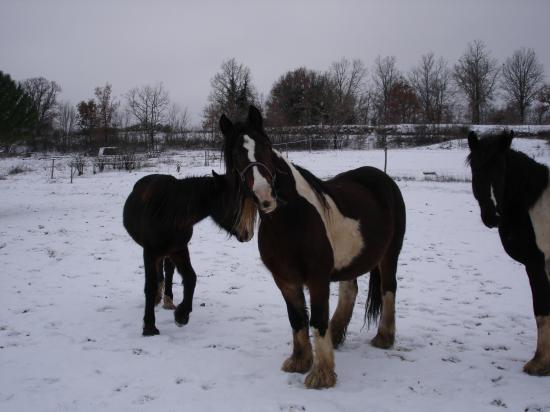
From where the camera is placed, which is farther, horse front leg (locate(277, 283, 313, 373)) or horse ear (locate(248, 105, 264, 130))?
horse front leg (locate(277, 283, 313, 373))

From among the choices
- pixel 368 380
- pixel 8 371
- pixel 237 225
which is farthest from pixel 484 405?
pixel 8 371

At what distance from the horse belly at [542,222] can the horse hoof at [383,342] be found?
1.48m

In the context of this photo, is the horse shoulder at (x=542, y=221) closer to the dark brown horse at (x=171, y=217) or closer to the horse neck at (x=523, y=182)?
the horse neck at (x=523, y=182)

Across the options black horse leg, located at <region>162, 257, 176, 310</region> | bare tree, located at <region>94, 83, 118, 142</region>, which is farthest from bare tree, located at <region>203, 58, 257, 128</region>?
black horse leg, located at <region>162, 257, 176, 310</region>

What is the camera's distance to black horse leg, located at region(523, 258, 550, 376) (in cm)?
310

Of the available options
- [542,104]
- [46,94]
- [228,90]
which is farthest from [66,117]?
[542,104]

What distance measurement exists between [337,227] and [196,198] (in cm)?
165

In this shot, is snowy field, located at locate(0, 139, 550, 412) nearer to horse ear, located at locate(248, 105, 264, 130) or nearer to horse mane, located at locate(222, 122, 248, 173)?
horse mane, located at locate(222, 122, 248, 173)

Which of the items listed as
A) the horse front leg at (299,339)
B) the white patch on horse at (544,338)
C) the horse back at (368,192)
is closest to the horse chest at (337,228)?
the horse back at (368,192)

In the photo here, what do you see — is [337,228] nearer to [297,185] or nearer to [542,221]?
[297,185]

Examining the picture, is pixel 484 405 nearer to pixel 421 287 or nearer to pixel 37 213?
pixel 421 287

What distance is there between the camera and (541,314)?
3.13 meters

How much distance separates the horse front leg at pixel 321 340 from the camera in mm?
2947

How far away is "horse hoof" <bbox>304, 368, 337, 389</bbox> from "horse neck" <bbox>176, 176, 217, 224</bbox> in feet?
6.40
